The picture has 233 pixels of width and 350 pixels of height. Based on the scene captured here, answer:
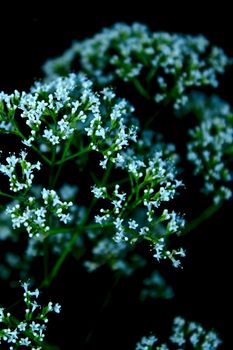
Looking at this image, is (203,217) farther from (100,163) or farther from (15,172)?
(15,172)

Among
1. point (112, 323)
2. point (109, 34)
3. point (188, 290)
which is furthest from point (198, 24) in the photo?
point (112, 323)

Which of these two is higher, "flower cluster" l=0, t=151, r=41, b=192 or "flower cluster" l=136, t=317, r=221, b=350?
"flower cluster" l=0, t=151, r=41, b=192

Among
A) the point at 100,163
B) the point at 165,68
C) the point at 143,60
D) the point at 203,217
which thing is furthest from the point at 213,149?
the point at 100,163

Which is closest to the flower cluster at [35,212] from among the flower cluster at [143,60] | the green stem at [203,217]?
the green stem at [203,217]

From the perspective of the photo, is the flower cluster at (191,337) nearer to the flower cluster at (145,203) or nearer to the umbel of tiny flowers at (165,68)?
the flower cluster at (145,203)

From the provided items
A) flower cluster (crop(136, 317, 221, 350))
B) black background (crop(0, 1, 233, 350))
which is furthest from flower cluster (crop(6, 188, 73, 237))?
flower cluster (crop(136, 317, 221, 350))

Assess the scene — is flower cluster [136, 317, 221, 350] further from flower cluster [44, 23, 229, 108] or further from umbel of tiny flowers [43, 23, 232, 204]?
flower cluster [44, 23, 229, 108]

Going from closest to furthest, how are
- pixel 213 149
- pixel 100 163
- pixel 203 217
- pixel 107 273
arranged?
1. pixel 100 163
2. pixel 107 273
3. pixel 203 217
4. pixel 213 149
